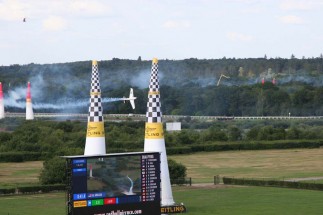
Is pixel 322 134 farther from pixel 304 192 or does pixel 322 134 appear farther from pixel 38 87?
pixel 38 87

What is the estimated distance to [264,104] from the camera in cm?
17562

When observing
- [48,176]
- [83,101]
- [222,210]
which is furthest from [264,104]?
[222,210]

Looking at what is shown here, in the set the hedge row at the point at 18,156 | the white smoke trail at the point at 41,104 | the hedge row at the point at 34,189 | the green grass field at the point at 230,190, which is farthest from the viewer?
the white smoke trail at the point at 41,104

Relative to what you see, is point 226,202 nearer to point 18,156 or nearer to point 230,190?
point 230,190

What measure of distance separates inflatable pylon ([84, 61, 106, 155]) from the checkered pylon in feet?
9.33

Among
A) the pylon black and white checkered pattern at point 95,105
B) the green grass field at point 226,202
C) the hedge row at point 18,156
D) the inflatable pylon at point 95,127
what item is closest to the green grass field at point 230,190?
the green grass field at point 226,202

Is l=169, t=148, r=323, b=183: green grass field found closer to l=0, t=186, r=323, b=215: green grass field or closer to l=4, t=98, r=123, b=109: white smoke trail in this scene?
l=0, t=186, r=323, b=215: green grass field

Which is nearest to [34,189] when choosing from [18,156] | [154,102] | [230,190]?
[230,190]

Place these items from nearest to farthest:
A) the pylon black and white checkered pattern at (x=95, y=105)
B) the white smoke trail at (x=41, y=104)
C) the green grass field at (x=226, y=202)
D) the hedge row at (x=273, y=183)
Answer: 1. the pylon black and white checkered pattern at (x=95, y=105)
2. the green grass field at (x=226, y=202)
3. the hedge row at (x=273, y=183)
4. the white smoke trail at (x=41, y=104)

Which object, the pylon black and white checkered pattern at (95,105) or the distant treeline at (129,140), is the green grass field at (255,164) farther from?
the pylon black and white checkered pattern at (95,105)

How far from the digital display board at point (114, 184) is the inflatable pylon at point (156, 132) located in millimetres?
5506

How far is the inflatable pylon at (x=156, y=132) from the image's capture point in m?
40.3

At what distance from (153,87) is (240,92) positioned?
14092 centimetres

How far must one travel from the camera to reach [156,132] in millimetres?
40500
